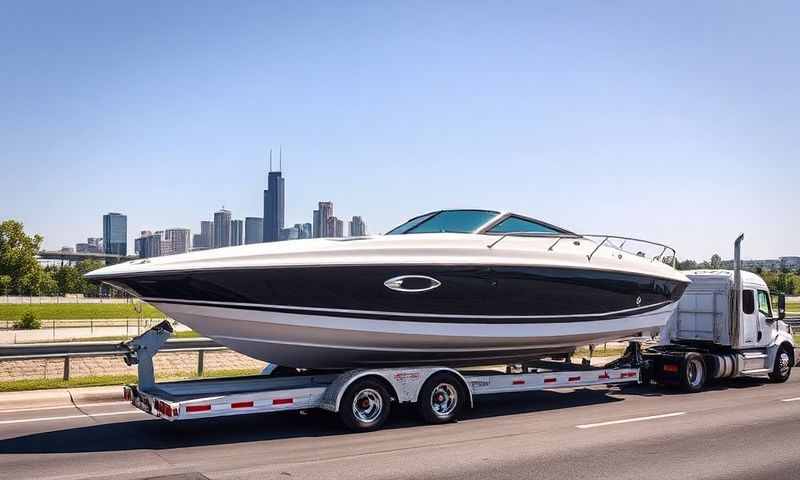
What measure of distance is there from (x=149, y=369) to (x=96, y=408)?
255cm

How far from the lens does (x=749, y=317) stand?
15.3 m

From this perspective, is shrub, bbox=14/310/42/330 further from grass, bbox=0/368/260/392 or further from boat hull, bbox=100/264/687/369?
boat hull, bbox=100/264/687/369

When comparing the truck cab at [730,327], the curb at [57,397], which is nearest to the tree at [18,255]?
the curb at [57,397]

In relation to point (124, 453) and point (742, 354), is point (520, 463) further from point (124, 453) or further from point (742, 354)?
point (742, 354)

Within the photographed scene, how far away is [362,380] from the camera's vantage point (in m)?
9.67

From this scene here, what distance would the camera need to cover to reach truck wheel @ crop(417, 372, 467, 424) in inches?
403

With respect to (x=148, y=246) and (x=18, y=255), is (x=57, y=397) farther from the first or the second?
(x=18, y=255)

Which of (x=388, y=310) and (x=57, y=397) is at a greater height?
(x=388, y=310)

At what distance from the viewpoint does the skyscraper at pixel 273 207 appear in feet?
38.8

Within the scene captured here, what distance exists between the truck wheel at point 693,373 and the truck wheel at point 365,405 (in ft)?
23.3

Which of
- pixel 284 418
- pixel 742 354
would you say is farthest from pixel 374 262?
pixel 742 354

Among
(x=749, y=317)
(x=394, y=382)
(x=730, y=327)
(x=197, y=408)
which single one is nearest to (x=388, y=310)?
(x=394, y=382)

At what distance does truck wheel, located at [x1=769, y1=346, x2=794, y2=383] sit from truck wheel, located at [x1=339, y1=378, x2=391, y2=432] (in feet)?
34.0

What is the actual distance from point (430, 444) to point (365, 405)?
1.27 m
